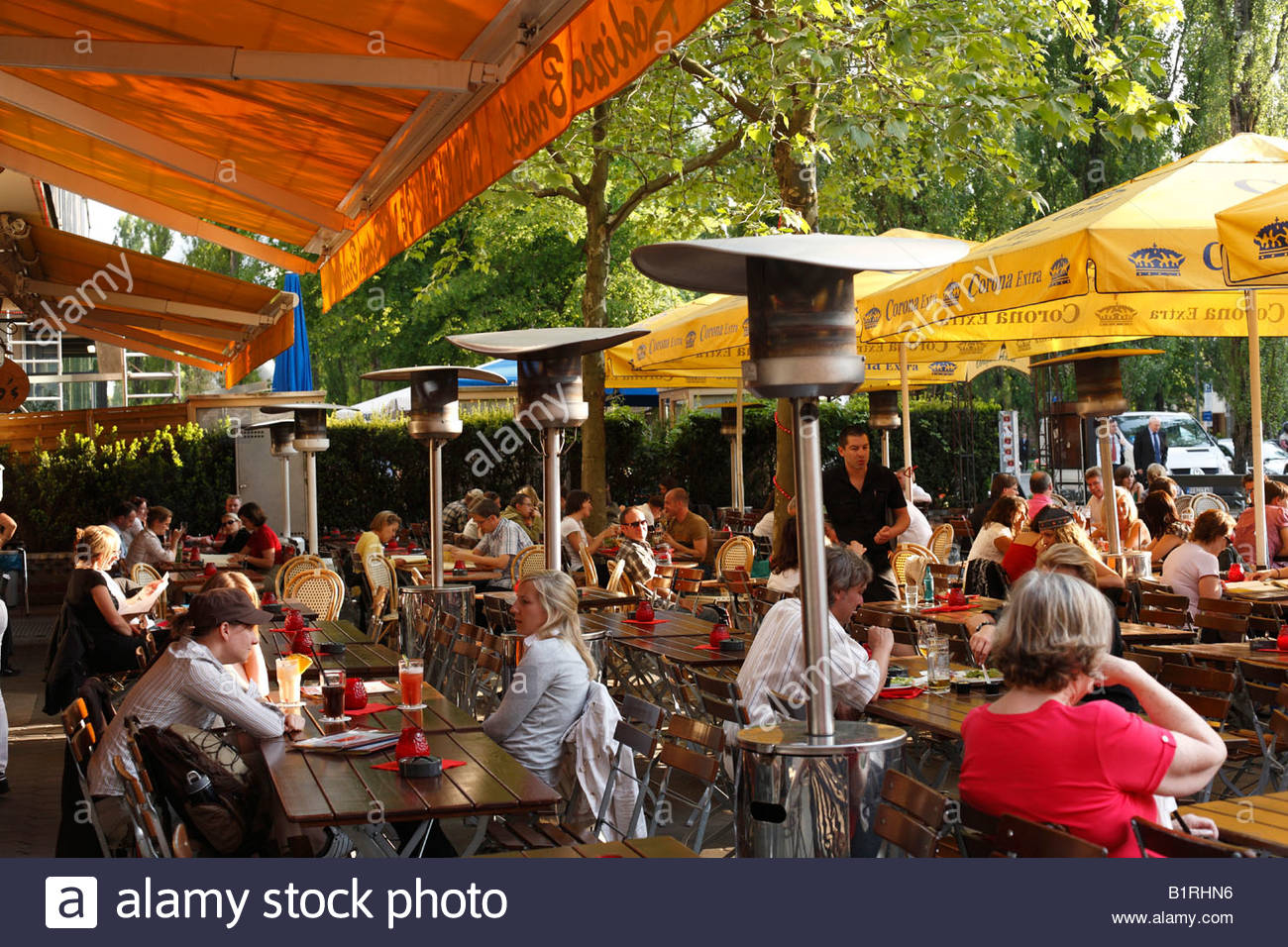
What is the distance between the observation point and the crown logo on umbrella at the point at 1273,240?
21.8 ft

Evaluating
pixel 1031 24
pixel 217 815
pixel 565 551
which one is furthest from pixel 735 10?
pixel 217 815

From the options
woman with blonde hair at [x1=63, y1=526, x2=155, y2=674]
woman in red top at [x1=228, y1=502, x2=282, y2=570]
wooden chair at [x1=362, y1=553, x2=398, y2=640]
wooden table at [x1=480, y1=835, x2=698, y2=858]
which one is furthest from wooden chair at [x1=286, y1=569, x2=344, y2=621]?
wooden table at [x1=480, y1=835, x2=698, y2=858]

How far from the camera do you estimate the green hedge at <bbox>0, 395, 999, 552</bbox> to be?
17.9 metres

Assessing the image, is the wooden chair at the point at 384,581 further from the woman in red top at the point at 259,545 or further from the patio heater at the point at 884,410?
the patio heater at the point at 884,410

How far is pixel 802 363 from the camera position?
397cm

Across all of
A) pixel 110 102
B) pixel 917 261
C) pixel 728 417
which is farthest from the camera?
pixel 728 417

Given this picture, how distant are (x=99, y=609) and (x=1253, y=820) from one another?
23.1ft

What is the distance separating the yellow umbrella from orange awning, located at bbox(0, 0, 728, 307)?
353 cm

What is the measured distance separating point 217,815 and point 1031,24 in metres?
9.61

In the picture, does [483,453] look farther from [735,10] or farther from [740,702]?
[740,702]

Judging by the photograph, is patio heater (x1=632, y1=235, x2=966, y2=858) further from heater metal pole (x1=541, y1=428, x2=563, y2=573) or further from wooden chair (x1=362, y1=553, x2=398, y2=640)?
wooden chair (x1=362, y1=553, x2=398, y2=640)

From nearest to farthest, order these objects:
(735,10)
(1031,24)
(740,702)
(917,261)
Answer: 1. (917,261)
2. (740,702)
3. (1031,24)
4. (735,10)

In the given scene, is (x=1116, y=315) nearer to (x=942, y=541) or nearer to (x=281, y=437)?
(x=942, y=541)

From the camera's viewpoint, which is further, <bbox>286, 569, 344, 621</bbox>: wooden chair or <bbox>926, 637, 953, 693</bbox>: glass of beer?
<bbox>286, 569, 344, 621</bbox>: wooden chair
